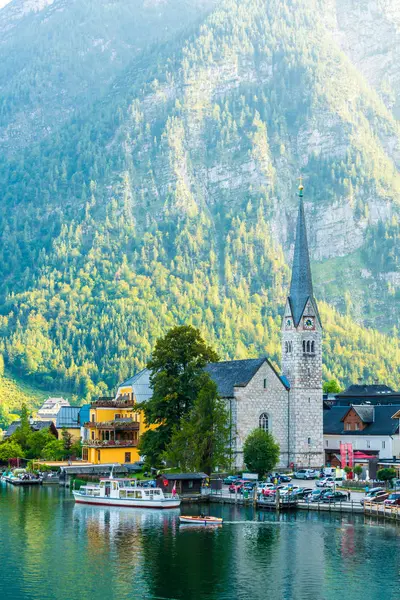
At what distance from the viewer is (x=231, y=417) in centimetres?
12356

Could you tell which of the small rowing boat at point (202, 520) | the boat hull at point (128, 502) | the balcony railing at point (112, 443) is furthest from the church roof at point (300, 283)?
the small rowing boat at point (202, 520)

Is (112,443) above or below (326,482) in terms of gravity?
above

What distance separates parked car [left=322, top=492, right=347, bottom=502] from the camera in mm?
99375

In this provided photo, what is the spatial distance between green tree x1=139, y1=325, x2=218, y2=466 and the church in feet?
22.9

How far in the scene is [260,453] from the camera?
382 ft

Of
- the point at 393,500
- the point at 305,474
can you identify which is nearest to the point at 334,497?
the point at 393,500

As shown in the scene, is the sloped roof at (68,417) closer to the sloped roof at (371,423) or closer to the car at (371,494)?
the sloped roof at (371,423)

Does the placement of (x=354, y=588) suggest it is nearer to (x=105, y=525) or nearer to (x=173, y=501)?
(x=105, y=525)

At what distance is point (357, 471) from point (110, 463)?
114 feet

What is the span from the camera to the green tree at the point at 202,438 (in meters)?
111

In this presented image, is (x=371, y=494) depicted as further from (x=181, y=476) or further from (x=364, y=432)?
(x=364, y=432)

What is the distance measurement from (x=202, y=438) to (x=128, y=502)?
12.9 meters

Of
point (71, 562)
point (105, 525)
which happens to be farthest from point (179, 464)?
point (71, 562)

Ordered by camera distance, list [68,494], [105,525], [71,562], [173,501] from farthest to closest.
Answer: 1. [68,494]
2. [173,501]
3. [105,525]
4. [71,562]
